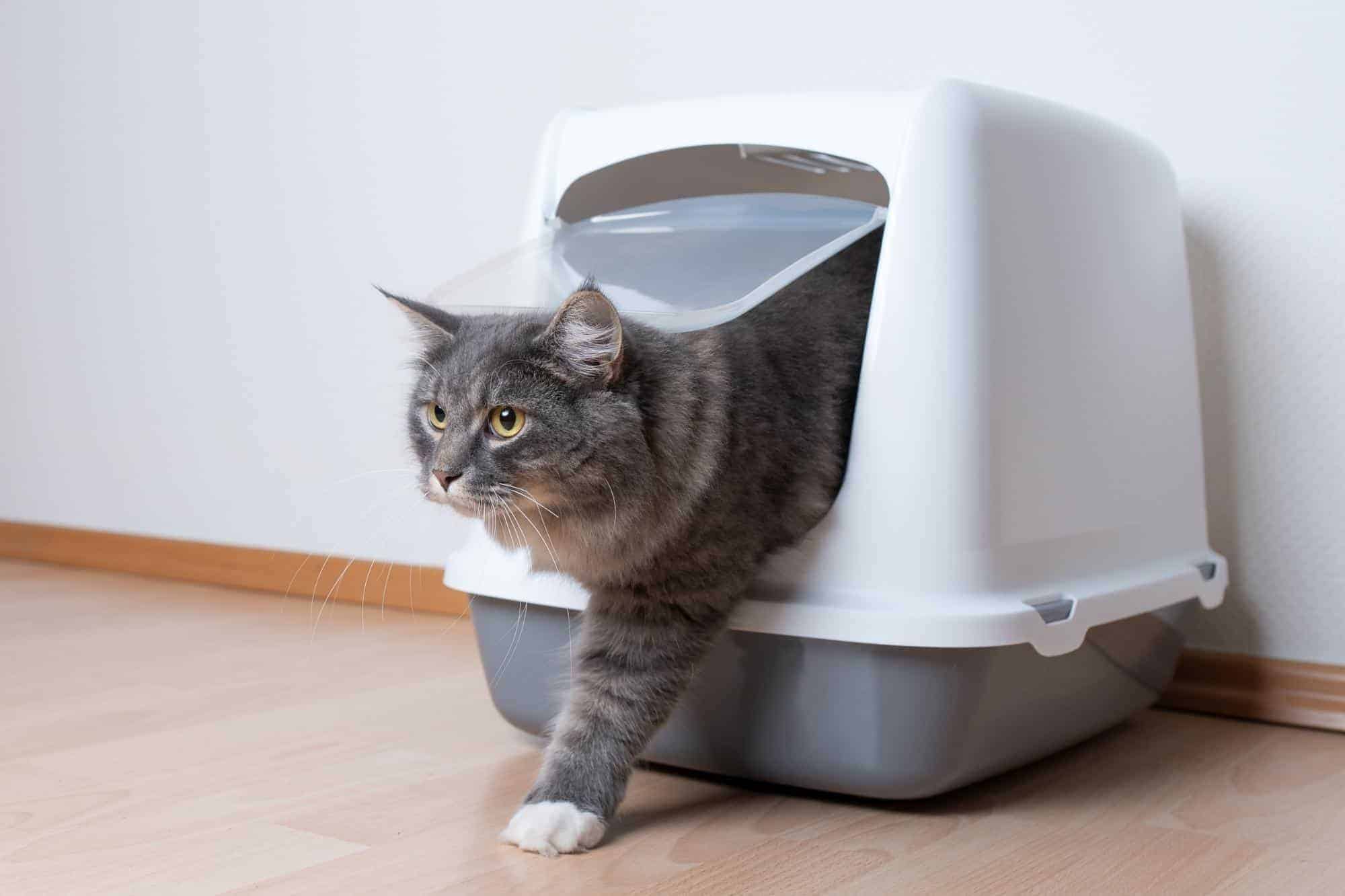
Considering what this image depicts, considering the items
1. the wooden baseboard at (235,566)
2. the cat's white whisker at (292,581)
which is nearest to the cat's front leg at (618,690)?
the wooden baseboard at (235,566)

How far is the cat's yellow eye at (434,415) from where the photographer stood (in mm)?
1137

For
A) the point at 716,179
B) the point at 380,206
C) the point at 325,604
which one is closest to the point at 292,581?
the point at 325,604

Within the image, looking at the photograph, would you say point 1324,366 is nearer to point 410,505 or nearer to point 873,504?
point 873,504

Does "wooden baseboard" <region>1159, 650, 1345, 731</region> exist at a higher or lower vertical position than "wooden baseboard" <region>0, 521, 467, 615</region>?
higher

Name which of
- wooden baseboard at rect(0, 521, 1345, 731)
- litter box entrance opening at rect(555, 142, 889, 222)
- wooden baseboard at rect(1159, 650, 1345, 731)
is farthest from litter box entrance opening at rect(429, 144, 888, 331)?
wooden baseboard at rect(1159, 650, 1345, 731)

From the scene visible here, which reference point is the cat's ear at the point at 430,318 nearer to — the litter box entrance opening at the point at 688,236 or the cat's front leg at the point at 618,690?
the litter box entrance opening at the point at 688,236

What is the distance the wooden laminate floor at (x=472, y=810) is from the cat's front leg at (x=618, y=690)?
5 cm

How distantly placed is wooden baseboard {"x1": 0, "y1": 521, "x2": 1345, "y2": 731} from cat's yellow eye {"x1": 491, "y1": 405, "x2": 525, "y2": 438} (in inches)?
14.8

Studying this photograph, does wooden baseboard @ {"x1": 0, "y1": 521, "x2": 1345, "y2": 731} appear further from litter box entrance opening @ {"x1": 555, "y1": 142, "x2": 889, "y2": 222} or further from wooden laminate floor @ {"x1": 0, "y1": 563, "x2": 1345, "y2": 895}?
litter box entrance opening @ {"x1": 555, "y1": 142, "x2": 889, "y2": 222}

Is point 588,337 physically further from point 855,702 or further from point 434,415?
point 855,702

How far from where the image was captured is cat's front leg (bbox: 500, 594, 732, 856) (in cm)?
112

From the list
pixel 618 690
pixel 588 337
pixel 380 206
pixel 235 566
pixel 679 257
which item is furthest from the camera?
pixel 235 566

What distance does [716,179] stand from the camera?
1.64 m

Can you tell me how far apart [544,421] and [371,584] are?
4.10 ft
